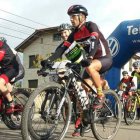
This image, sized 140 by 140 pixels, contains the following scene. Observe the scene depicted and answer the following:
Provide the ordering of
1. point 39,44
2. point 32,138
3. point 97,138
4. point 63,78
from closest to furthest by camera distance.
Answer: point 32,138 → point 63,78 → point 97,138 → point 39,44

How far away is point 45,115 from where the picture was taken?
4.80 meters

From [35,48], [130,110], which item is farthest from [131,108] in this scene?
[35,48]

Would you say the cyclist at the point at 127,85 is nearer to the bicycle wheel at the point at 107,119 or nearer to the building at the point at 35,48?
the bicycle wheel at the point at 107,119

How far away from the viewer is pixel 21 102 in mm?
7285

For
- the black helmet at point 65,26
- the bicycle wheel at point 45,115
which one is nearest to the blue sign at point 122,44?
the black helmet at point 65,26

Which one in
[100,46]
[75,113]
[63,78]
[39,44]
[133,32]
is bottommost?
[75,113]

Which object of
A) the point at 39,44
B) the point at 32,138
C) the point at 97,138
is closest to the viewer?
the point at 32,138

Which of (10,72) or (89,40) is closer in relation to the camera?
(89,40)

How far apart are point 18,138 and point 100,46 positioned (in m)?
1.96

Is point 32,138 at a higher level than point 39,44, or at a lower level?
lower

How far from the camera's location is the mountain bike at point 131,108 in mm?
10625

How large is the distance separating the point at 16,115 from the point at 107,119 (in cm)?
185

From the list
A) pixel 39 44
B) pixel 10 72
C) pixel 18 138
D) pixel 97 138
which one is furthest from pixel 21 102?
pixel 39 44

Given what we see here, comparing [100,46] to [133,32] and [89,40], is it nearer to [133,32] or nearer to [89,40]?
[89,40]
